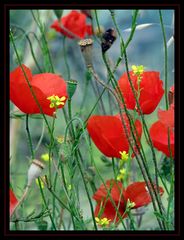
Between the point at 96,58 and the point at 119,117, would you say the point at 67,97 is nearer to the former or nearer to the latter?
the point at 119,117

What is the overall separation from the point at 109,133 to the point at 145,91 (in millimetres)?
72

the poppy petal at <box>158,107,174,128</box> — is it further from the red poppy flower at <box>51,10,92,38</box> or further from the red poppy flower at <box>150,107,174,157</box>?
the red poppy flower at <box>51,10,92,38</box>

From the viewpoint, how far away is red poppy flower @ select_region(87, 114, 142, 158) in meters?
0.92

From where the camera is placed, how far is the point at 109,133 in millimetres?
928

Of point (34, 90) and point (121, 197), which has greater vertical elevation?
point (34, 90)

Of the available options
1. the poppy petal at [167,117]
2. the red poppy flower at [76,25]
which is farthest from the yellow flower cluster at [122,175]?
the red poppy flower at [76,25]

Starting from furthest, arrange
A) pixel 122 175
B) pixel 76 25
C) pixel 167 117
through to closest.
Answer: pixel 76 25 < pixel 122 175 < pixel 167 117

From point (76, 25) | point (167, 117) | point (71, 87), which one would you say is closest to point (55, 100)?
point (71, 87)

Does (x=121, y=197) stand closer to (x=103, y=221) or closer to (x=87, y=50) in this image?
(x=103, y=221)

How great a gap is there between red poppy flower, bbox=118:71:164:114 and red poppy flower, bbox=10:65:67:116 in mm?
A: 77
